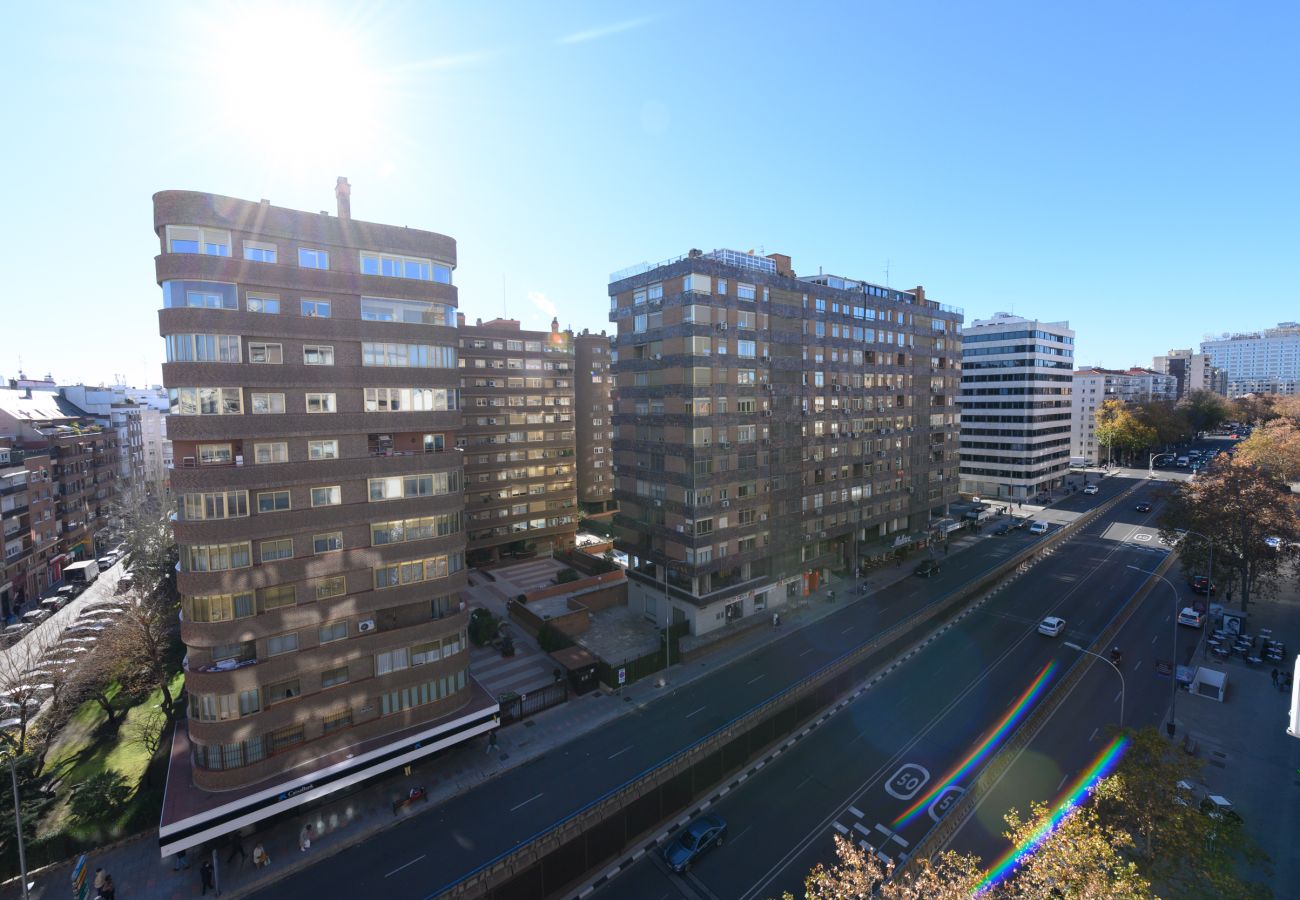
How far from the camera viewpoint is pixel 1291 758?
3331 cm

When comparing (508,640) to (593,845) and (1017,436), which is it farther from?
(1017,436)

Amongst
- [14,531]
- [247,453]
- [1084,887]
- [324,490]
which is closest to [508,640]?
[324,490]

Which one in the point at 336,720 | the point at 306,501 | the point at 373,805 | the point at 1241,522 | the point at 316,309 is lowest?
the point at 373,805

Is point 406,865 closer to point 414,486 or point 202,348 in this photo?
point 414,486

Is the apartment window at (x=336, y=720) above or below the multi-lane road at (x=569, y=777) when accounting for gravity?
above

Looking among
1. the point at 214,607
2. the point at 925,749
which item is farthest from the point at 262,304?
the point at 925,749

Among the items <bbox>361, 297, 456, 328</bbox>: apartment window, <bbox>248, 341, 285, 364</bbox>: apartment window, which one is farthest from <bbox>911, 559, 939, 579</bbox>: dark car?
<bbox>248, 341, 285, 364</bbox>: apartment window

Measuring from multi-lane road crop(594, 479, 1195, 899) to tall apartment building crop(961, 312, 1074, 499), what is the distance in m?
49.7

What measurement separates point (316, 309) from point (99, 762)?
1332 inches

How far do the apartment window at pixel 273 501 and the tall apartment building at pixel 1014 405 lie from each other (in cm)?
11191

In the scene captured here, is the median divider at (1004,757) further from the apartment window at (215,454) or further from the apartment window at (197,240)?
the apartment window at (197,240)

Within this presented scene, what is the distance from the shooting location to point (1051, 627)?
48719 millimetres

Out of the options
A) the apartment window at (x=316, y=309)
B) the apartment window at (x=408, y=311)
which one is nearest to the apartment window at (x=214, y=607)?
the apartment window at (x=316, y=309)

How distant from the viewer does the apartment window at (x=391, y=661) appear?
1249 inches
